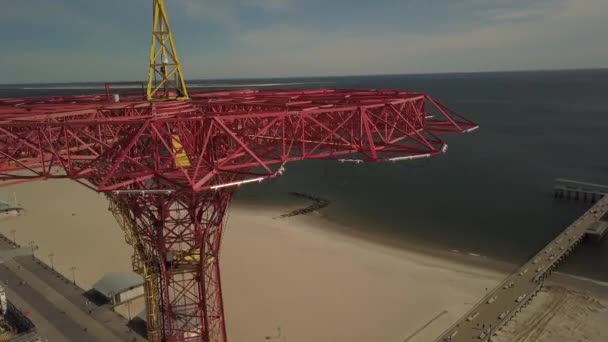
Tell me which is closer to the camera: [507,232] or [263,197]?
[507,232]

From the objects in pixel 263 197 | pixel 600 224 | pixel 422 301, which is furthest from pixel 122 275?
pixel 600 224

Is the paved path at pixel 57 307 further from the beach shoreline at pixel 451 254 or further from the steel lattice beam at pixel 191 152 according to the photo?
the beach shoreline at pixel 451 254

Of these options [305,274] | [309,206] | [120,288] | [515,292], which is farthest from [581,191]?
[120,288]

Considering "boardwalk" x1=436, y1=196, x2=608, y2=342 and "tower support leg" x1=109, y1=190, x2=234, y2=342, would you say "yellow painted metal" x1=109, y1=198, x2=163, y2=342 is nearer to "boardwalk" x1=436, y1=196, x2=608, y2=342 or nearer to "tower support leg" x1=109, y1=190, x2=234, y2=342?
"tower support leg" x1=109, y1=190, x2=234, y2=342

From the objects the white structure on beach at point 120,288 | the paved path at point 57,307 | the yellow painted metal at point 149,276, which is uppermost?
the yellow painted metal at point 149,276

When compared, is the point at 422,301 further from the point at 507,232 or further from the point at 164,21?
the point at 164,21

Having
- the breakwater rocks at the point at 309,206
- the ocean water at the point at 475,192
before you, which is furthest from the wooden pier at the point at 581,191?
the breakwater rocks at the point at 309,206
